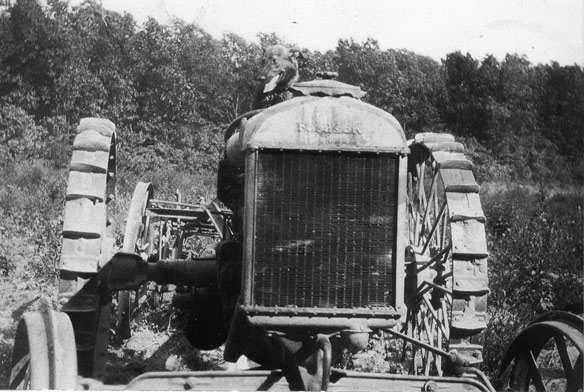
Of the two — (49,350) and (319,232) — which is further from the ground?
(319,232)

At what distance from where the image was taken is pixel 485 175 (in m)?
21.6

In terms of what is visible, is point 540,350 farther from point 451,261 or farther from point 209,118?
point 209,118

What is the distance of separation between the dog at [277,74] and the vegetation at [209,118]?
61cm

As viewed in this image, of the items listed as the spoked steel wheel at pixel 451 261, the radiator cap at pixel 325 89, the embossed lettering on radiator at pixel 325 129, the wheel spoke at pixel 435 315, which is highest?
the radiator cap at pixel 325 89

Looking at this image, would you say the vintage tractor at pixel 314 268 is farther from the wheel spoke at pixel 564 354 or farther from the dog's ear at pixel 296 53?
the dog's ear at pixel 296 53

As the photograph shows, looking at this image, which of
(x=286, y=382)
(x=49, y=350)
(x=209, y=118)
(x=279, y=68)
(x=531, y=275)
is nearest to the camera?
(x=49, y=350)

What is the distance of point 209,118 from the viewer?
23953 millimetres

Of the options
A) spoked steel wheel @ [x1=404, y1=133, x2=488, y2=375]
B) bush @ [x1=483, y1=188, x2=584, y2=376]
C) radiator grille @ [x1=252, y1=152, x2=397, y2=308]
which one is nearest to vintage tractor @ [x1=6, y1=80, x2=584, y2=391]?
radiator grille @ [x1=252, y1=152, x2=397, y2=308]

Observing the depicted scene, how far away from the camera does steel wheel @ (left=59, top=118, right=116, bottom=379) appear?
388 centimetres

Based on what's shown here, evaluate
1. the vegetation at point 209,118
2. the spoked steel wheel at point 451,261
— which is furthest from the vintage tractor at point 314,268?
the vegetation at point 209,118

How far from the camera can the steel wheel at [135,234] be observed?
203 inches

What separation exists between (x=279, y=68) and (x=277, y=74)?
1.7 inches

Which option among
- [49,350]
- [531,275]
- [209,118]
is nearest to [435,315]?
[49,350]

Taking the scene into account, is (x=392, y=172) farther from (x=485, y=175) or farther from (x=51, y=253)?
(x=485, y=175)
